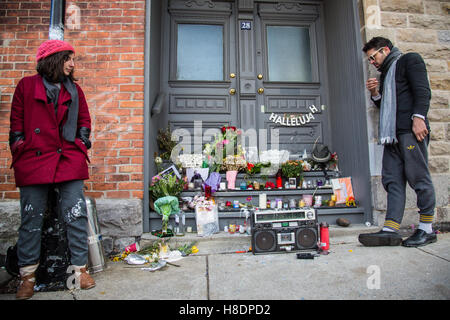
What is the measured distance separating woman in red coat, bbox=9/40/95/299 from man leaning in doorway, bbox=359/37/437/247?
2.79 metres

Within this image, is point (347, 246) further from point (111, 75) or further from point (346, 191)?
point (111, 75)

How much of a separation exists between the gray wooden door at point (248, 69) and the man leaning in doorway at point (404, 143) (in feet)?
5.80

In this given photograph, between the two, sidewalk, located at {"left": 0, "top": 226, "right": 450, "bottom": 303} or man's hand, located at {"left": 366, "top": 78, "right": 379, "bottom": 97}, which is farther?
man's hand, located at {"left": 366, "top": 78, "right": 379, "bottom": 97}

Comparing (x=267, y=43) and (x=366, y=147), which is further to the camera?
(x=267, y=43)

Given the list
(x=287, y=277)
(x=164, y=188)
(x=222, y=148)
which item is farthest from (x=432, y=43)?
(x=164, y=188)

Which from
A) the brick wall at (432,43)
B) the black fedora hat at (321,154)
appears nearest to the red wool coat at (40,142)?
the black fedora hat at (321,154)

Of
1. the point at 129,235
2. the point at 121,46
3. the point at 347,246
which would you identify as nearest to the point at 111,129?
the point at 121,46

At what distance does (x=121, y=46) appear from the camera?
138 inches

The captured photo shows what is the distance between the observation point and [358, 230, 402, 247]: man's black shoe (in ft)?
9.37

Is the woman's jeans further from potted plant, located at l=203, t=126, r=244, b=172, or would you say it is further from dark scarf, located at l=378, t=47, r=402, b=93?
dark scarf, located at l=378, t=47, r=402, b=93

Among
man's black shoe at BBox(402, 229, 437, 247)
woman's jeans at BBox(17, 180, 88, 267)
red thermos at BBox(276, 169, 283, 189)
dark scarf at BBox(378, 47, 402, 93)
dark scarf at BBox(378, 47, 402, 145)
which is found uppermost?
dark scarf at BBox(378, 47, 402, 93)

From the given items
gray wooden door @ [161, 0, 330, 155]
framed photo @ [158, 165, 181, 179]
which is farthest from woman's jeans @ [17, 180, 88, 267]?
gray wooden door @ [161, 0, 330, 155]

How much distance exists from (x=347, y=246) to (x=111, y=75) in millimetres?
3429

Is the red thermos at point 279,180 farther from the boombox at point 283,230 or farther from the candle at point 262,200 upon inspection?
the boombox at point 283,230
